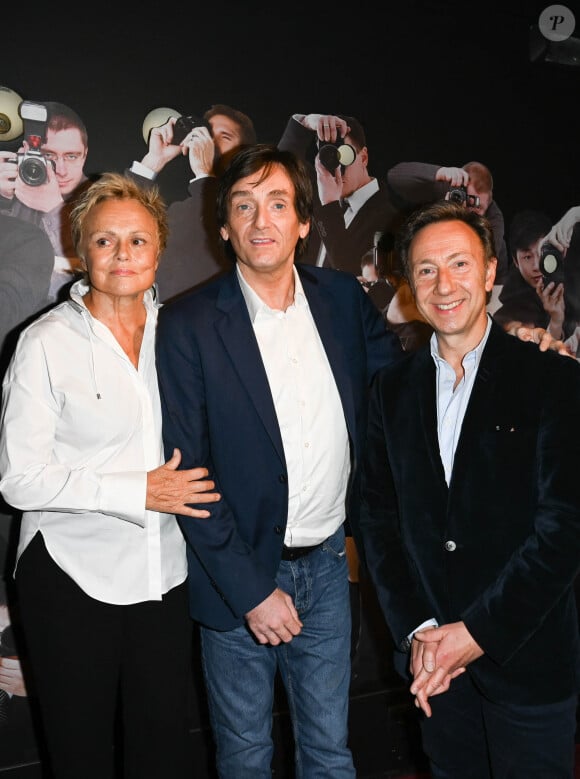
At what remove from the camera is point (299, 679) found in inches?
83.7

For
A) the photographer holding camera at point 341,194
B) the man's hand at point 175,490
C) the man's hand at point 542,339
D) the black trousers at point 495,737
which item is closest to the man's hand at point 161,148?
the photographer holding camera at point 341,194

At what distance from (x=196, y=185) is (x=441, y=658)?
6.25 ft

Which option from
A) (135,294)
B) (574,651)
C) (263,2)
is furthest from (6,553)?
(263,2)

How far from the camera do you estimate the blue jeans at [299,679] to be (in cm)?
203

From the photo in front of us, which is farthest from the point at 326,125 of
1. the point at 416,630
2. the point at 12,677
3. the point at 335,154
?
the point at 12,677

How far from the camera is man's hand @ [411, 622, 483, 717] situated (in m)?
1.69

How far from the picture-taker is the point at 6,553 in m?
2.59

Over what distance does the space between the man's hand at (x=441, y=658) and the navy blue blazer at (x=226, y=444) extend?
1.45 ft

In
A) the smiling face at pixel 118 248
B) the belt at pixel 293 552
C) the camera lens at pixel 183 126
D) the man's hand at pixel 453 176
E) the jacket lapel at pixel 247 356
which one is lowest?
the belt at pixel 293 552

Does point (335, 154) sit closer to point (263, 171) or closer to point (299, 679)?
point (263, 171)

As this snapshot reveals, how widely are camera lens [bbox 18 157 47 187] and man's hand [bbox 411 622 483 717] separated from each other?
1.98 metres

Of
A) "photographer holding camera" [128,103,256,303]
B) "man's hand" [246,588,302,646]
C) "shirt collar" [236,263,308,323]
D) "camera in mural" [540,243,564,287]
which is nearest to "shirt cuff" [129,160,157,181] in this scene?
"photographer holding camera" [128,103,256,303]

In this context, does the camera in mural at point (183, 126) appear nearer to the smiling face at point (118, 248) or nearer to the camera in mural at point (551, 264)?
the smiling face at point (118, 248)

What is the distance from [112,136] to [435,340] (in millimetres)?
1474
